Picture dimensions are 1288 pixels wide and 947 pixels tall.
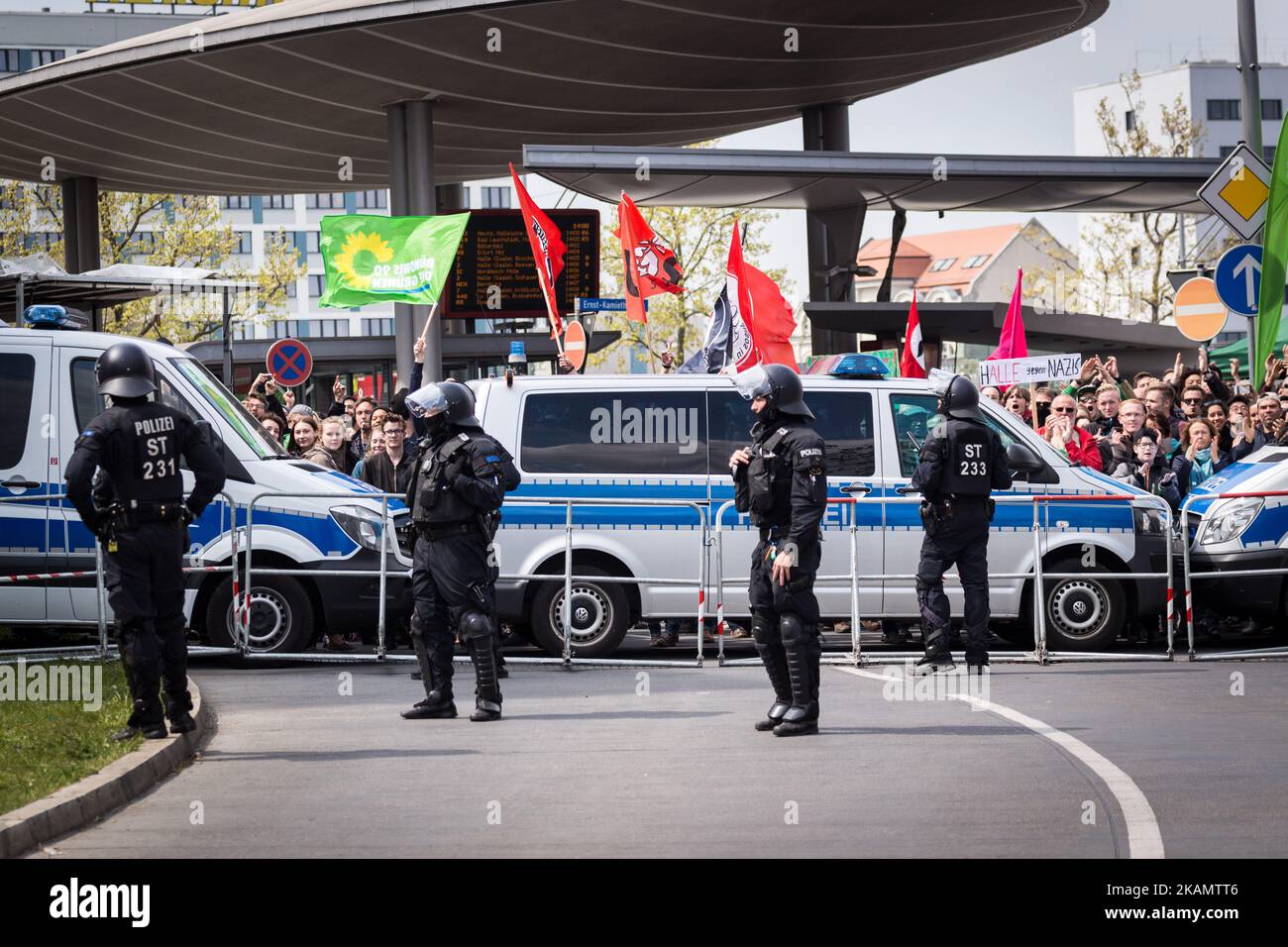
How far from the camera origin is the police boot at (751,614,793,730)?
991 centimetres

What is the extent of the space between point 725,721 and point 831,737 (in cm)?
84

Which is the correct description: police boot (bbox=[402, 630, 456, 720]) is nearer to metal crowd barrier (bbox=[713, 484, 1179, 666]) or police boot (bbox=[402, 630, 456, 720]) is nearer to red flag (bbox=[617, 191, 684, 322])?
metal crowd barrier (bbox=[713, 484, 1179, 666])

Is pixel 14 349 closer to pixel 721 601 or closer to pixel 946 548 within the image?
pixel 721 601

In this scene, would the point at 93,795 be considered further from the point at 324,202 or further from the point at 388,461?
the point at 324,202

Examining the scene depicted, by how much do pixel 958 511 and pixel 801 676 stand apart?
9.44ft

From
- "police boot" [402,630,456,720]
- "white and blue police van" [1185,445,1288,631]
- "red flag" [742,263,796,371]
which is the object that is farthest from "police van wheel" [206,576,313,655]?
"white and blue police van" [1185,445,1288,631]

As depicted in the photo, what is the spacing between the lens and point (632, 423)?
13.7 metres

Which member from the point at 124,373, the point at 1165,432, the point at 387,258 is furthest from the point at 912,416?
the point at 387,258

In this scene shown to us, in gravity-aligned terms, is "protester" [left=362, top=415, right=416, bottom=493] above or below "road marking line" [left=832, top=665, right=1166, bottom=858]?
above

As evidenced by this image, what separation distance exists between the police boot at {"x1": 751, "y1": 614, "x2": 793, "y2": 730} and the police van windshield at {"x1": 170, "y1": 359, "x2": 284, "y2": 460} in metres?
5.11

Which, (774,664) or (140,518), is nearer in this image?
(140,518)

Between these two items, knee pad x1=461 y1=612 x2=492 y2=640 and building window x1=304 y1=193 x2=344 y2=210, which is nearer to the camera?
knee pad x1=461 y1=612 x2=492 y2=640

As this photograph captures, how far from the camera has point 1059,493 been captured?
13875mm
